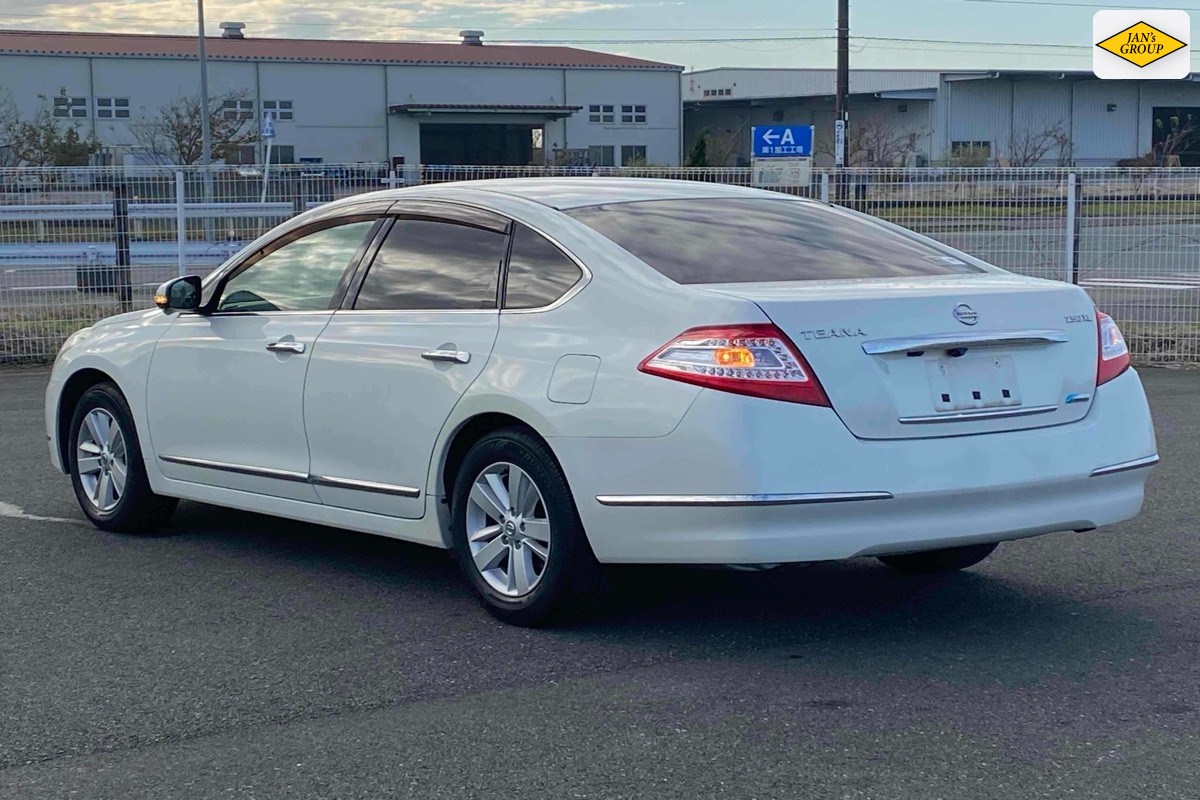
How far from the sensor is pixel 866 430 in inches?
186

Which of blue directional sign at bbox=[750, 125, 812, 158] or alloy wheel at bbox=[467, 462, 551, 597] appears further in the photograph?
blue directional sign at bbox=[750, 125, 812, 158]

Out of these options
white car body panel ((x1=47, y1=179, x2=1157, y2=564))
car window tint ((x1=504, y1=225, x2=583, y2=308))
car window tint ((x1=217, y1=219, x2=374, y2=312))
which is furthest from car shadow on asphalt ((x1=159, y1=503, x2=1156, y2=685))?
car window tint ((x1=217, y1=219, x2=374, y2=312))

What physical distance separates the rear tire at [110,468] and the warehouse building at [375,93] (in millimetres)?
49029

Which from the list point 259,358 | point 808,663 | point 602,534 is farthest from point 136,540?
point 808,663

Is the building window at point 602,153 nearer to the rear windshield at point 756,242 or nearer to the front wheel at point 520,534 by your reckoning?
the rear windshield at point 756,242

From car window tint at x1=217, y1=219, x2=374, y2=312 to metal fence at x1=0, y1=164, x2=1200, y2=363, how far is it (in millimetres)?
8100

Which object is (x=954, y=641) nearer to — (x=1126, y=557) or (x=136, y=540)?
(x=1126, y=557)

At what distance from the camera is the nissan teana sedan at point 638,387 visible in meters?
4.71

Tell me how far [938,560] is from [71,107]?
2323 inches

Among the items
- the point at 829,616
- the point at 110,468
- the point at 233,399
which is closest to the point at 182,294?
the point at 233,399

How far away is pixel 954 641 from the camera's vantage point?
513 centimetres

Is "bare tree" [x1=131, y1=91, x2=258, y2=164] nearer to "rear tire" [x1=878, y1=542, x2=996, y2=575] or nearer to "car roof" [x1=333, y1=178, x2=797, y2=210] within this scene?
"car roof" [x1=333, y1=178, x2=797, y2=210]

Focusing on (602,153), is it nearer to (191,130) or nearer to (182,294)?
(191,130)

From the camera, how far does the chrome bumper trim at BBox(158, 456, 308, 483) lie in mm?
6066
